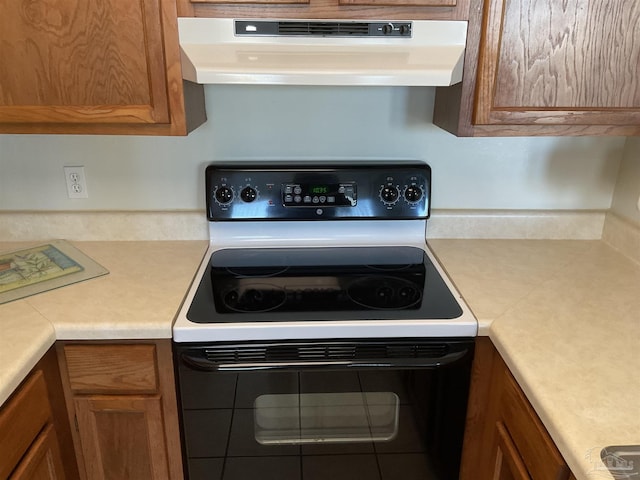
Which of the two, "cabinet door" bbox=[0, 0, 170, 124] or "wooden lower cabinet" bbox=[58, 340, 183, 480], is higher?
"cabinet door" bbox=[0, 0, 170, 124]

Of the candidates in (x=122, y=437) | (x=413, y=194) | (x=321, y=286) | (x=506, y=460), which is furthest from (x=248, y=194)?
(x=506, y=460)

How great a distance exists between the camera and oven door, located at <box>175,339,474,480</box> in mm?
1282

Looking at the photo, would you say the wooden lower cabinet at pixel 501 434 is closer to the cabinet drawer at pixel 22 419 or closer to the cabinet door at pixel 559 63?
the cabinet door at pixel 559 63

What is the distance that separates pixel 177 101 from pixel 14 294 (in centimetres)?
64

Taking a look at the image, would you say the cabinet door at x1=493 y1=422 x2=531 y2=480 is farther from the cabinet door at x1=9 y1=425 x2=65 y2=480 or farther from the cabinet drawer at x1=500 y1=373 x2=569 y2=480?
the cabinet door at x1=9 y1=425 x2=65 y2=480

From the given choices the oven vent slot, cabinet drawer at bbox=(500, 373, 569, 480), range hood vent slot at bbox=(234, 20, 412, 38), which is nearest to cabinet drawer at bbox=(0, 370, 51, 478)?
the oven vent slot

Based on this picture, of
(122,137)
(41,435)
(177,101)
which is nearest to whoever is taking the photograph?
(41,435)

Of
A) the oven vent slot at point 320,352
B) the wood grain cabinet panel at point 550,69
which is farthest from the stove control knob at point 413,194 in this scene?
the oven vent slot at point 320,352

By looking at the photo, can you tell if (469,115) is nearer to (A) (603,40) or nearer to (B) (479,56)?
(B) (479,56)

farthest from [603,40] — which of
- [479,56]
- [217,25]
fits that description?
[217,25]

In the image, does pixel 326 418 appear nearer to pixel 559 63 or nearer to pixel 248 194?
pixel 248 194

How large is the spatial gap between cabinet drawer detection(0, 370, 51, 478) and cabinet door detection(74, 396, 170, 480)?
12 centimetres

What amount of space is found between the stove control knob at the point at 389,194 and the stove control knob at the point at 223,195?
18.6 inches

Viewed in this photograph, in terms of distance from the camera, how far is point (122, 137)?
1.67m
